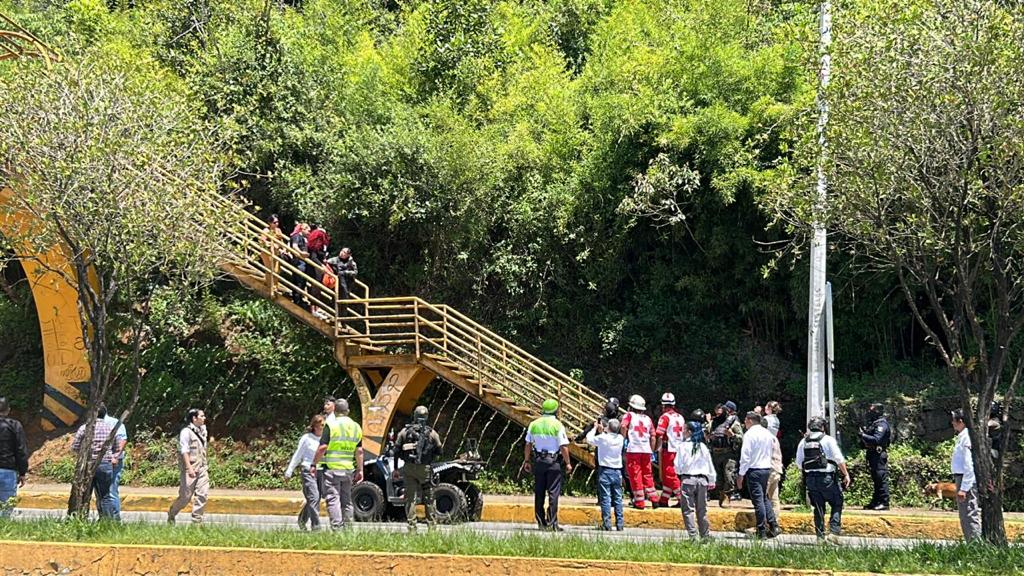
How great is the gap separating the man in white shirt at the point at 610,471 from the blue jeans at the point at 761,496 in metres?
1.69

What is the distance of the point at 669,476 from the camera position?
54.3 ft

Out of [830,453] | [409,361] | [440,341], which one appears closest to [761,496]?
[830,453]

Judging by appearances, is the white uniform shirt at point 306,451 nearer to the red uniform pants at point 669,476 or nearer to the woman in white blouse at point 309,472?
the woman in white blouse at point 309,472

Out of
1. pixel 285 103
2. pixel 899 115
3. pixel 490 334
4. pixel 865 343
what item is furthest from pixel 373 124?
pixel 899 115

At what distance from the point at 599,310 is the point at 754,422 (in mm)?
9362

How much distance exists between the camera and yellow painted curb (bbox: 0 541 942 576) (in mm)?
9125

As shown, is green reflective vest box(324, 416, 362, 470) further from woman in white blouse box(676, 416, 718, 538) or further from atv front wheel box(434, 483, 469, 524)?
woman in white blouse box(676, 416, 718, 538)

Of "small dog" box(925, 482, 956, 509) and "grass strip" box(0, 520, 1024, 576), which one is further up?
"small dog" box(925, 482, 956, 509)

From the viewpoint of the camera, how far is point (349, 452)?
1238 centimetres

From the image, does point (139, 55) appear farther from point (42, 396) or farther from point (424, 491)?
point (424, 491)

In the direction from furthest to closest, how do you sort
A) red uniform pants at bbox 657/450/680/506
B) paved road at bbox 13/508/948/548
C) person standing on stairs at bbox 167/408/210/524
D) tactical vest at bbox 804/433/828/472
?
red uniform pants at bbox 657/450/680/506
person standing on stairs at bbox 167/408/210/524
tactical vest at bbox 804/433/828/472
paved road at bbox 13/508/948/548

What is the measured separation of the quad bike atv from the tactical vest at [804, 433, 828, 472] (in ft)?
14.4

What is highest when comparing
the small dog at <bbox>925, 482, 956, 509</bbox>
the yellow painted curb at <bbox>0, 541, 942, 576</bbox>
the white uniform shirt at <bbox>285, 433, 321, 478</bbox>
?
the white uniform shirt at <bbox>285, 433, 321, 478</bbox>

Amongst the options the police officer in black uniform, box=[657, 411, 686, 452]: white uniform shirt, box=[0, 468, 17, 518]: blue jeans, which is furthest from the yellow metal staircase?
box=[0, 468, 17, 518]: blue jeans
